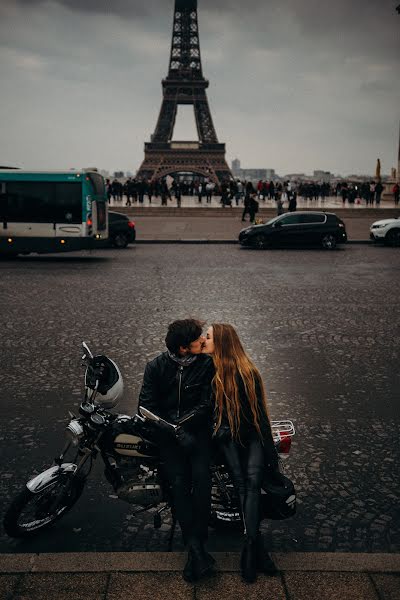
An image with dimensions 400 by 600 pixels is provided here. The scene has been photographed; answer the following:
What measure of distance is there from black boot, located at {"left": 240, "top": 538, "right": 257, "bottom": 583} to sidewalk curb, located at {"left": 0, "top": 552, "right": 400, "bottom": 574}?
10 centimetres

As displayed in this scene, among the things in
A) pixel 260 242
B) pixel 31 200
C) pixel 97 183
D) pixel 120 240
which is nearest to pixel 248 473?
pixel 31 200

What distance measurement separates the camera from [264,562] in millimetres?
3422

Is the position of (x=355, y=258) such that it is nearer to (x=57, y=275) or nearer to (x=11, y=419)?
(x=57, y=275)

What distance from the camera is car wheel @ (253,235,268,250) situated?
22.1m

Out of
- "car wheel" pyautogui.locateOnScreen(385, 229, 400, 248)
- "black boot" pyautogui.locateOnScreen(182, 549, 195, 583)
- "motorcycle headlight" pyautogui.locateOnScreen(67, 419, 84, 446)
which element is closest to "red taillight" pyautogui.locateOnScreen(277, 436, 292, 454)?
"black boot" pyautogui.locateOnScreen(182, 549, 195, 583)

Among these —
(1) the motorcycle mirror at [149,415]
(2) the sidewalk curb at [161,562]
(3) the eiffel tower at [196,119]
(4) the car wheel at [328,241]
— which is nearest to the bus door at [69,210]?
(4) the car wheel at [328,241]

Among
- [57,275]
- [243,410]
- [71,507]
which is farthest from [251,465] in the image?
[57,275]

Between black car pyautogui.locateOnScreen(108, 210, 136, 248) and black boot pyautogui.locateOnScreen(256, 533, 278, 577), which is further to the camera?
black car pyautogui.locateOnScreen(108, 210, 136, 248)

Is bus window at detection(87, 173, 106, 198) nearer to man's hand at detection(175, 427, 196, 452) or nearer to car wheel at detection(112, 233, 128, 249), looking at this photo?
car wheel at detection(112, 233, 128, 249)

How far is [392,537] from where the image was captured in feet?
12.7

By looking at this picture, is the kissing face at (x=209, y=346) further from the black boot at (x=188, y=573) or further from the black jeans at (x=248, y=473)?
the black boot at (x=188, y=573)

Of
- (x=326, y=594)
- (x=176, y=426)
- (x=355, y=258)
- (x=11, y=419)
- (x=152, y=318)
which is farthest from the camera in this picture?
(x=355, y=258)

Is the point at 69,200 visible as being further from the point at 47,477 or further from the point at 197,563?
the point at 197,563

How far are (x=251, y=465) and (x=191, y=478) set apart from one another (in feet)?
1.10
